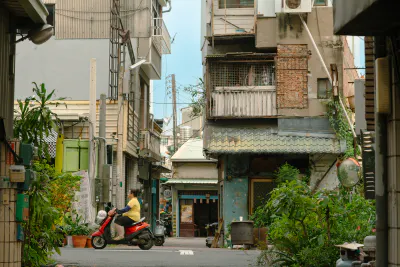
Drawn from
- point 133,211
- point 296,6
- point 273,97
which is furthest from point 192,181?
point 133,211

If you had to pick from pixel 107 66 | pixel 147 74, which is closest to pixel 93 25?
pixel 107 66

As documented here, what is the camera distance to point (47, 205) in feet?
38.6

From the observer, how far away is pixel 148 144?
35031mm

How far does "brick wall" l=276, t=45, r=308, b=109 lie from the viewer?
27.7m

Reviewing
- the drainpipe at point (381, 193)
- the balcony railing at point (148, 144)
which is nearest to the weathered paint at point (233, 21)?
the balcony railing at point (148, 144)

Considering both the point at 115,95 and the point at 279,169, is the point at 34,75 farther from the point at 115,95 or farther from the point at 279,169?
the point at 279,169

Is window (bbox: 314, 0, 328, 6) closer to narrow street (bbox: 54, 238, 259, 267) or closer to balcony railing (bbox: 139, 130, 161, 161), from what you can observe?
balcony railing (bbox: 139, 130, 161, 161)

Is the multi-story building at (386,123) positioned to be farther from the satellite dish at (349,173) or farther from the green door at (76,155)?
the green door at (76,155)

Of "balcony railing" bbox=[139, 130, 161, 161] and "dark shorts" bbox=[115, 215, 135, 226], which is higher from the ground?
"balcony railing" bbox=[139, 130, 161, 161]

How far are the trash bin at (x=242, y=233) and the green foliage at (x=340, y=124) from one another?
4.97 metres

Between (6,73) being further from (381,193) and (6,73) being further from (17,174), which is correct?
(381,193)

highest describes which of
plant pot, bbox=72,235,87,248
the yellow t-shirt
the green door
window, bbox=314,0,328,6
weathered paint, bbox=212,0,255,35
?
window, bbox=314,0,328,6

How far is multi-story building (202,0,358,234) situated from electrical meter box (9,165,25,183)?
17.4 m

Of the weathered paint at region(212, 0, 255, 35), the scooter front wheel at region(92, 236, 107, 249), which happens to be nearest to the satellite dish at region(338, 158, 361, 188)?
the scooter front wheel at region(92, 236, 107, 249)
